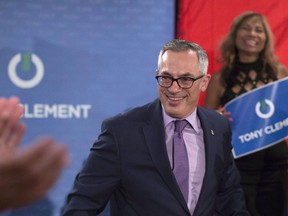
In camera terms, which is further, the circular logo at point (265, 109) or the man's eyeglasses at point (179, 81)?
the circular logo at point (265, 109)

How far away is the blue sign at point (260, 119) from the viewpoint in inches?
109

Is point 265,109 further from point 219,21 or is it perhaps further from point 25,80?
point 25,80

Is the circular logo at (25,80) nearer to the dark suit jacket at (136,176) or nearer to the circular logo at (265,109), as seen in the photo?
the circular logo at (265,109)

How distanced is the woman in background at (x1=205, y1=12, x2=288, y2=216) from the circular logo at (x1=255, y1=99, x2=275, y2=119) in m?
0.13

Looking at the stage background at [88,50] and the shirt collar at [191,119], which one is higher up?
the stage background at [88,50]

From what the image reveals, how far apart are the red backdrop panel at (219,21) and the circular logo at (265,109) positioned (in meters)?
0.28

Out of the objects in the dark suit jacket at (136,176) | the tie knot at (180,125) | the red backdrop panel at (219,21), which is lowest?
the dark suit jacket at (136,176)

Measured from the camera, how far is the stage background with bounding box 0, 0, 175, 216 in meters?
2.83

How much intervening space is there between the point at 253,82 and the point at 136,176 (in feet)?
4.14

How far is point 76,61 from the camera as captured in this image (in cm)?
287

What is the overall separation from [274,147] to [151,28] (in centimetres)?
87

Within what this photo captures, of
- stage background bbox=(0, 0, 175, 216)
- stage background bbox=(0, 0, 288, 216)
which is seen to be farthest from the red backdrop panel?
stage background bbox=(0, 0, 175, 216)

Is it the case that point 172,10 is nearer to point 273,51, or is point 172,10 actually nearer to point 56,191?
point 273,51

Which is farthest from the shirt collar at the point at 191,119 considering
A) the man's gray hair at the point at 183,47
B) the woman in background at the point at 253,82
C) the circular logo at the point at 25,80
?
the circular logo at the point at 25,80
